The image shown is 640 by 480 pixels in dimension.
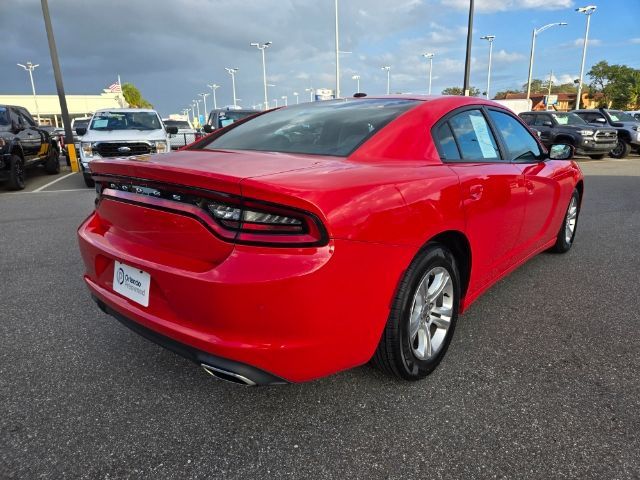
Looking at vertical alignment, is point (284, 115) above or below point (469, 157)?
above

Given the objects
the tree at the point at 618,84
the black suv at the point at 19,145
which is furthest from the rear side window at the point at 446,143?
the tree at the point at 618,84

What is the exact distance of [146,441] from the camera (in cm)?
199

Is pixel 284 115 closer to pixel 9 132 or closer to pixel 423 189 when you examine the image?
pixel 423 189

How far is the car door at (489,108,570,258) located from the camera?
10.7 ft

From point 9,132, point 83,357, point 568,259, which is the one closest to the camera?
point 83,357

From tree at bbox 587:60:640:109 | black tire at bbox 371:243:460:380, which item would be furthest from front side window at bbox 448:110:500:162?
tree at bbox 587:60:640:109

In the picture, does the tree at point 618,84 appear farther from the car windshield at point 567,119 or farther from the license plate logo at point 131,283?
the license plate logo at point 131,283

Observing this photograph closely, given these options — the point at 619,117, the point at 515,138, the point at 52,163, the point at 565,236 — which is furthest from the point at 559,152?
the point at 619,117

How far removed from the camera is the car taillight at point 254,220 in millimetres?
1703

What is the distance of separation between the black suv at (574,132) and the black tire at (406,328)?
1500cm

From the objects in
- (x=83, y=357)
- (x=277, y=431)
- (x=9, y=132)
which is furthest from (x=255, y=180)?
(x=9, y=132)

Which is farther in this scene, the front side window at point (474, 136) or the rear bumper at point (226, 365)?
the front side window at point (474, 136)

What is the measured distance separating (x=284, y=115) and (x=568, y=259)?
126 inches

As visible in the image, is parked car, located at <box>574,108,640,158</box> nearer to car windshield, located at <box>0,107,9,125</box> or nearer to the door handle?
the door handle
